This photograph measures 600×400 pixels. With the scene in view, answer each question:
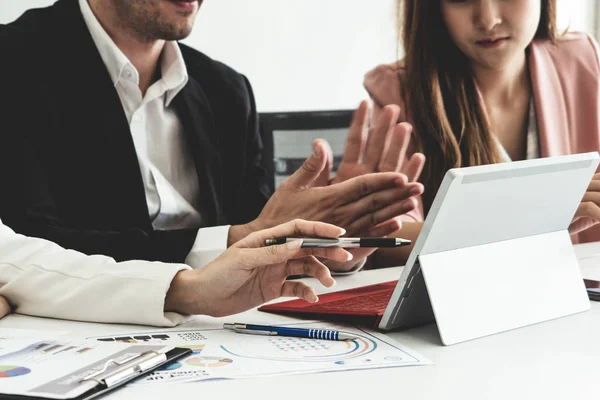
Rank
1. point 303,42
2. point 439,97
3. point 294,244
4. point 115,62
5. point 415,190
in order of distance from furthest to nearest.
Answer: point 303,42 < point 439,97 < point 115,62 < point 415,190 < point 294,244

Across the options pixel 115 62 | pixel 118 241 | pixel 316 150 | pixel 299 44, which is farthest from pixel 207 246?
pixel 299 44

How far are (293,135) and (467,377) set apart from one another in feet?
4.88

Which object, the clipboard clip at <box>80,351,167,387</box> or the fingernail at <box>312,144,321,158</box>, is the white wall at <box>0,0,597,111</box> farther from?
the clipboard clip at <box>80,351,167,387</box>

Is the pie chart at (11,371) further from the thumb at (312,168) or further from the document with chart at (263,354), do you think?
the thumb at (312,168)

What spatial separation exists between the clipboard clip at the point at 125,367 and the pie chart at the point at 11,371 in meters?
0.08

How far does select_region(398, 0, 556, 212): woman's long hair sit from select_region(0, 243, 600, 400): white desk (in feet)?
2.82

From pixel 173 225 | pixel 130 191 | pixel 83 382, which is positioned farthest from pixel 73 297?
pixel 173 225

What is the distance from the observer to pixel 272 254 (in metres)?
Result: 0.86

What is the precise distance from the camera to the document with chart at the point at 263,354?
0.73 meters

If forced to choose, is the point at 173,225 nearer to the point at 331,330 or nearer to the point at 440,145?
the point at 440,145

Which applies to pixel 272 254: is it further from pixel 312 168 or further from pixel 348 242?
pixel 312 168

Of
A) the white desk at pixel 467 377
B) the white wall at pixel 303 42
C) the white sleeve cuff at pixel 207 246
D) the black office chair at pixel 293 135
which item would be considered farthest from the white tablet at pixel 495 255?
the white wall at pixel 303 42

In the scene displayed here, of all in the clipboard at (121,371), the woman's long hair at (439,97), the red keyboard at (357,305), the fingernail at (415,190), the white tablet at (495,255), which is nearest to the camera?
the clipboard at (121,371)

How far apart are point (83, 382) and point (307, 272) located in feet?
1.12
